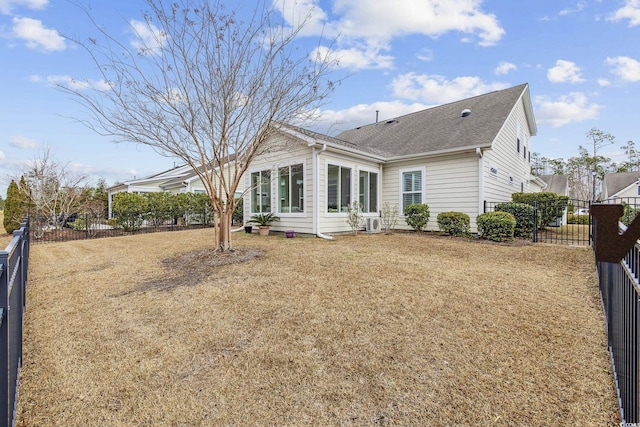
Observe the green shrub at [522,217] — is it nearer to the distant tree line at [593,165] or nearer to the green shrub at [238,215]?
the green shrub at [238,215]

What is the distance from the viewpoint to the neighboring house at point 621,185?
95.9 ft

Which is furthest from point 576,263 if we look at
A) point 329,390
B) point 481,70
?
point 481,70

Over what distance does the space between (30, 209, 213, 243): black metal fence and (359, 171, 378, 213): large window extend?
842 cm

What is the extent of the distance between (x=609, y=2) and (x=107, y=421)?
13.5m

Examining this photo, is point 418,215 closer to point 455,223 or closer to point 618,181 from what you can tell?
point 455,223

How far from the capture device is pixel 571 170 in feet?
122

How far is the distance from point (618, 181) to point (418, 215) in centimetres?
3567

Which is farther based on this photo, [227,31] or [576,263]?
[227,31]

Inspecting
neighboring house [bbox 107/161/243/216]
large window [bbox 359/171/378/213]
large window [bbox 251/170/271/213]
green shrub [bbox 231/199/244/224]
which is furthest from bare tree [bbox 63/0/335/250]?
neighboring house [bbox 107/161/243/216]

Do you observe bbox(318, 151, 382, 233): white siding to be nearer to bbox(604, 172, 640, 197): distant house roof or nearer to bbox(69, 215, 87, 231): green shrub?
bbox(69, 215, 87, 231): green shrub

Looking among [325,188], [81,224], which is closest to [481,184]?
[325,188]

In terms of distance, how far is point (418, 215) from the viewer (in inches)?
393

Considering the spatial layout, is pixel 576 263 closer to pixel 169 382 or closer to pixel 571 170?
pixel 169 382

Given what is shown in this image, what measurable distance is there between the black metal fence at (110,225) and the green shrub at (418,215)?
32.8 feet
